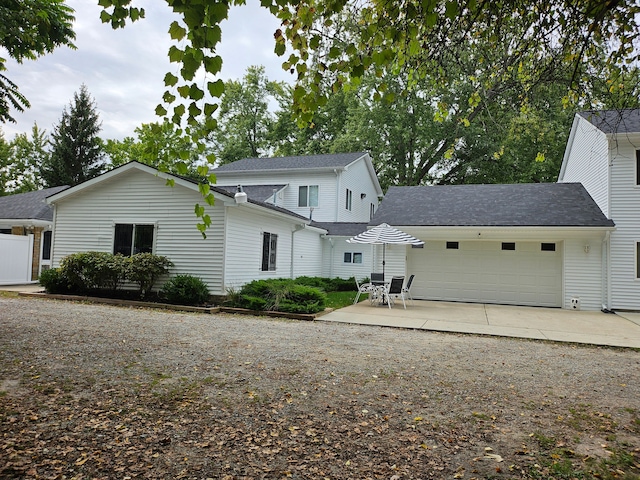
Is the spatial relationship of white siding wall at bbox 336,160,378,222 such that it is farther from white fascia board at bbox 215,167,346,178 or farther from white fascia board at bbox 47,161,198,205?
white fascia board at bbox 47,161,198,205

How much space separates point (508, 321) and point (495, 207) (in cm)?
602

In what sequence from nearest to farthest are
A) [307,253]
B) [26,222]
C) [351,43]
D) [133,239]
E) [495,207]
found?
[351,43] < [133,239] < [495,207] < [26,222] < [307,253]

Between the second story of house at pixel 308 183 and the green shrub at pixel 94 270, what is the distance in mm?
A: 8803

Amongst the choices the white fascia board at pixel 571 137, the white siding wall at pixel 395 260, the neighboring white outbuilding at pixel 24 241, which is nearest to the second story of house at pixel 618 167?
the white fascia board at pixel 571 137

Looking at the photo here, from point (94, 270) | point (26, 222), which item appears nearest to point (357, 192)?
point (94, 270)

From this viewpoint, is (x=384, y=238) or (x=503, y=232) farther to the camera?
(x=503, y=232)

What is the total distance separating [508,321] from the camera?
9.98 m

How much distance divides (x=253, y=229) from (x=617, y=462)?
11.3 meters

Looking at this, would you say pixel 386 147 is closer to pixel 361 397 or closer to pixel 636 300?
pixel 636 300

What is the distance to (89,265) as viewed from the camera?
38.3 ft

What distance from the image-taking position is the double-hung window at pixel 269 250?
1412 centimetres

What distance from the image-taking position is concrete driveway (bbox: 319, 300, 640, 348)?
8.22 meters

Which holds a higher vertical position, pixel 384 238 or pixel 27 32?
pixel 27 32

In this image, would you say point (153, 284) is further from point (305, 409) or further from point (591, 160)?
point (591, 160)
